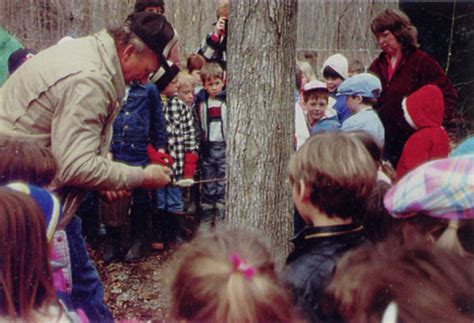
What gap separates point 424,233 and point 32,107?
1.47 meters

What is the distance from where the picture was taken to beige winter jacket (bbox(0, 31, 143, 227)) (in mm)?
2375

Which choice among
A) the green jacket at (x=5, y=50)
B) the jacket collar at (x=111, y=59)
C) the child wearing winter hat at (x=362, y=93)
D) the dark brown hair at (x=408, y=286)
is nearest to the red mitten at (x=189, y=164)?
the child wearing winter hat at (x=362, y=93)

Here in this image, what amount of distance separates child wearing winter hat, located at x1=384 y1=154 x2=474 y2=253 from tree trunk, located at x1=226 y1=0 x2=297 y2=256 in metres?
0.90

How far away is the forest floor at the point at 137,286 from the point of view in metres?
3.65

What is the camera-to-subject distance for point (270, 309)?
1.46 meters

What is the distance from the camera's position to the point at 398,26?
405 centimetres

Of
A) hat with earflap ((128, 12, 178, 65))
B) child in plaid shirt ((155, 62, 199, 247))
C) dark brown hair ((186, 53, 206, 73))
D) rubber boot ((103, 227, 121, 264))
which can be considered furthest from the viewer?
dark brown hair ((186, 53, 206, 73))

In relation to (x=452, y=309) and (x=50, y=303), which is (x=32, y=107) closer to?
(x=50, y=303)

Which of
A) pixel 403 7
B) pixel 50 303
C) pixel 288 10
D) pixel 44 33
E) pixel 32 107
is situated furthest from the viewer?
pixel 403 7

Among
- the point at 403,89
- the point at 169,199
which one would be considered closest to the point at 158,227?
the point at 169,199

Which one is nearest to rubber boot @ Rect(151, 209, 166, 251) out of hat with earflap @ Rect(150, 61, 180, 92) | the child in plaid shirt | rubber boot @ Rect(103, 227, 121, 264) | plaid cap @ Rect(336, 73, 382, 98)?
the child in plaid shirt

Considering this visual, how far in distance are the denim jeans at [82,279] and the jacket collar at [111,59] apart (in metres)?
0.56

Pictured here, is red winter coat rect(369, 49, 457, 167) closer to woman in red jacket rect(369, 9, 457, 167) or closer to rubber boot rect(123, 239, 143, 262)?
woman in red jacket rect(369, 9, 457, 167)

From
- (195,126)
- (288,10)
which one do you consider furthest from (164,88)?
(288,10)
